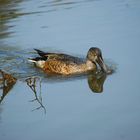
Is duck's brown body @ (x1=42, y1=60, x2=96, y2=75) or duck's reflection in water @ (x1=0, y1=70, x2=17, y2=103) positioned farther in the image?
duck's brown body @ (x1=42, y1=60, x2=96, y2=75)

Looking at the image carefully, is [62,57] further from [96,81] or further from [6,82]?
[6,82]

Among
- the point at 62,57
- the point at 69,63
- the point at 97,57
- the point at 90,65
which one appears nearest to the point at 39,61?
the point at 62,57

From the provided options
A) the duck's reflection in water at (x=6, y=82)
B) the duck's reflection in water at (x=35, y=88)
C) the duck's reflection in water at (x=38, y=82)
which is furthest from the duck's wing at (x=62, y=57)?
the duck's reflection in water at (x=6, y=82)

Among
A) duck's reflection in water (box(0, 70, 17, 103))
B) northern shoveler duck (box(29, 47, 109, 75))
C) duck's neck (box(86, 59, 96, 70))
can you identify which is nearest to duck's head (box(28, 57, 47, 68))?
northern shoveler duck (box(29, 47, 109, 75))

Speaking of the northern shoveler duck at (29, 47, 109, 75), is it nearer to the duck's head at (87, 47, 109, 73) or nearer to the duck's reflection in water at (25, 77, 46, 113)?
the duck's head at (87, 47, 109, 73)

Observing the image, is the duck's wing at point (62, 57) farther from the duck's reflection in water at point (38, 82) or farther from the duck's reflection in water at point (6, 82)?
the duck's reflection in water at point (6, 82)

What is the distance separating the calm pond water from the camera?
29.6 feet

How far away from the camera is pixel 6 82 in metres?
11.6

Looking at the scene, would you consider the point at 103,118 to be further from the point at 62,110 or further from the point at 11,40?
the point at 11,40

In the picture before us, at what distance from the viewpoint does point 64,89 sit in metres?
11.1

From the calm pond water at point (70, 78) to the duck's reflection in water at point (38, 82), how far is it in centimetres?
2

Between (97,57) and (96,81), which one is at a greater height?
(97,57)

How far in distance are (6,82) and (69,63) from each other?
1.82 m

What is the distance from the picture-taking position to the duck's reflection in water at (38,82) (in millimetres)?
10781
